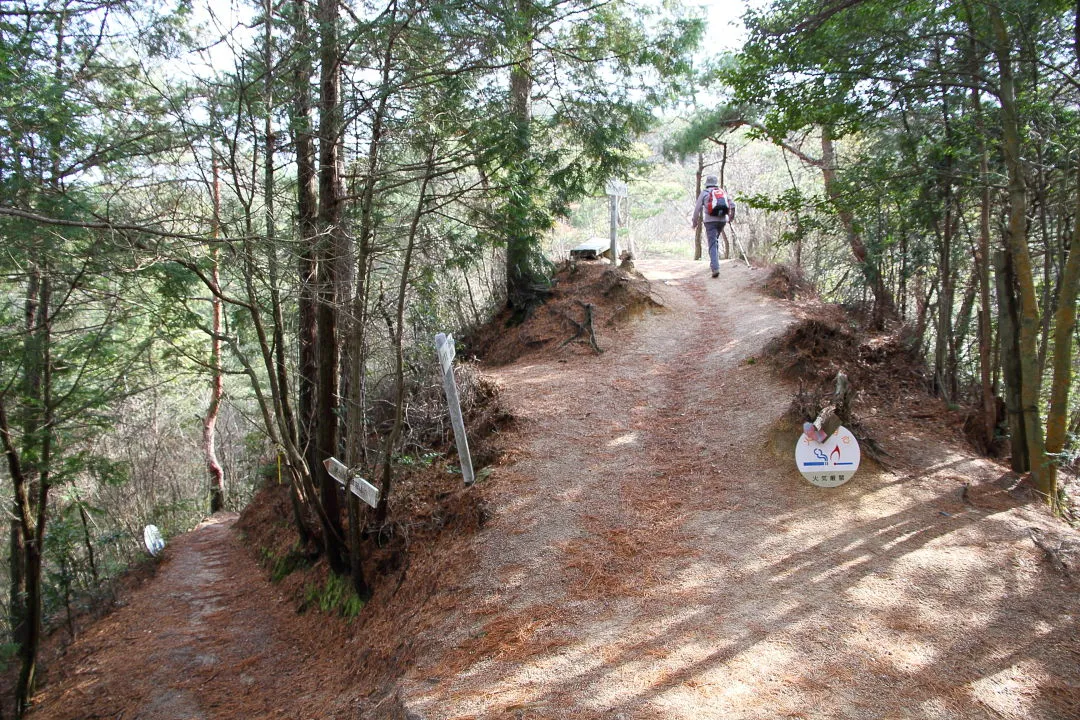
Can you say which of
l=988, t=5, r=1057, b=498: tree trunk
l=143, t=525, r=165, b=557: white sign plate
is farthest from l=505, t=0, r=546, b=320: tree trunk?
l=143, t=525, r=165, b=557: white sign plate

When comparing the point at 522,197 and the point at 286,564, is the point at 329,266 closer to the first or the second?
the point at 522,197

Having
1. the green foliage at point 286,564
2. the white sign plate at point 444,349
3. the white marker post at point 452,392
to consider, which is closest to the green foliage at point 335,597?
the green foliage at point 286,564

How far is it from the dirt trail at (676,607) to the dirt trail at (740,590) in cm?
2

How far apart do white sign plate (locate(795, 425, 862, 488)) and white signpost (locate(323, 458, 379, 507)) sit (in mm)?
3716

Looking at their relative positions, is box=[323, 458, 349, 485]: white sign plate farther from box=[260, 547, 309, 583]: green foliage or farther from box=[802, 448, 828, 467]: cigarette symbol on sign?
box=[802, 448, 828, 467]: cigarette symbol on sign

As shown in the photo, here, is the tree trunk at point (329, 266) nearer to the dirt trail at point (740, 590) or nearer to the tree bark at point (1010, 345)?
the dirt trail at point (740, 590)

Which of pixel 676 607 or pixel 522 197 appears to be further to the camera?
pixel 522 197

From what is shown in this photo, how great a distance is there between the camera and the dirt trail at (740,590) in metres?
3.51

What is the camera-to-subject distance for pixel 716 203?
11.9 m

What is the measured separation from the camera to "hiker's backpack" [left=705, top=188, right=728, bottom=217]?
11.9 metres

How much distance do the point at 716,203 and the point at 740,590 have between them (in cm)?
885

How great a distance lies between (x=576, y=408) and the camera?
7961mm

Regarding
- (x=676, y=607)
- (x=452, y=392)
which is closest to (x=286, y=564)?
(x=452, y=392)

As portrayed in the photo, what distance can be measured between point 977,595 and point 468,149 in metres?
5.95
